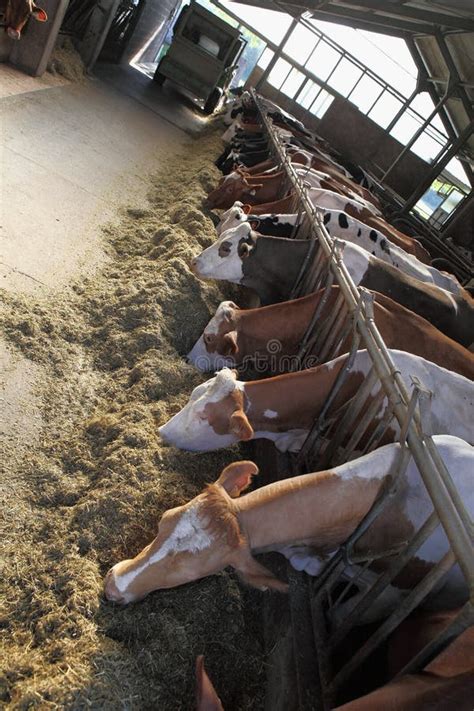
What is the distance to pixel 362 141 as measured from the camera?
20.2m

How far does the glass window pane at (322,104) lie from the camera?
20875 millimetres

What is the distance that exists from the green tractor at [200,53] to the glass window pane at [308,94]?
3773 millimetres

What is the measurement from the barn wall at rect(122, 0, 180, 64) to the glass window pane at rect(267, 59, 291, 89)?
218 inches

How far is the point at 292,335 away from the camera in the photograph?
14.7ft

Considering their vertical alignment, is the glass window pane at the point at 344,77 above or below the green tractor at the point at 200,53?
above

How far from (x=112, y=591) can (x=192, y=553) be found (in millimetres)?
431

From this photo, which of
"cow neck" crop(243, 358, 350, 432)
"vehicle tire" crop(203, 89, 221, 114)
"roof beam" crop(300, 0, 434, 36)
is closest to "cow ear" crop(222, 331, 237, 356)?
"cow neck" crop(243, 358, 350, 432)

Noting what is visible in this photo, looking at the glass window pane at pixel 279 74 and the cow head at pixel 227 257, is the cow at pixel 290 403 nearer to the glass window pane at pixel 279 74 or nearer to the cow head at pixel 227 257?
the cow head at pixel 227 257

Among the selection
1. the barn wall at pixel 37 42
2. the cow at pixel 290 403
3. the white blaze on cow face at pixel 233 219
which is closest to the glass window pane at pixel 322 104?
the barn wall at pixel 37 42

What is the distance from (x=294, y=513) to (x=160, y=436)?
1.20 metres

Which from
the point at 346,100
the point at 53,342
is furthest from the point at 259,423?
the point at 346,100

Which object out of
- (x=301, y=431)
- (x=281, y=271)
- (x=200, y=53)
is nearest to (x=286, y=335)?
(x=301, y=431)

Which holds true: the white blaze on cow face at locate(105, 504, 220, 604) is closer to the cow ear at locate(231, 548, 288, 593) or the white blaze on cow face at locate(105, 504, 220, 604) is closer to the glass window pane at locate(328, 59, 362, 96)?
the cow ear at locate(231, 548, 288, 593)

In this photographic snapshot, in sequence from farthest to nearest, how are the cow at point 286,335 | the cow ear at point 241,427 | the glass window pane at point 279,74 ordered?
the glass window pane at point 279,74 → the cow at point 286,335 → the cow ear at point 241,427
